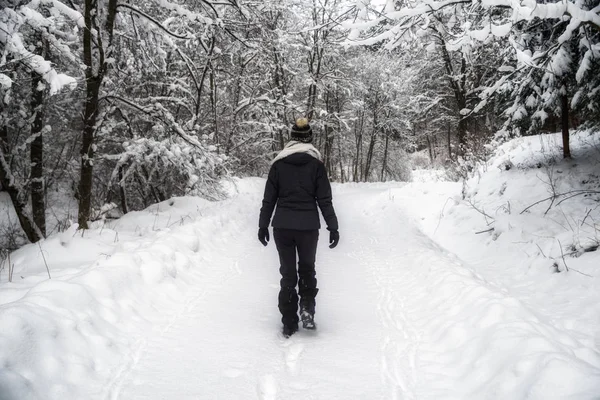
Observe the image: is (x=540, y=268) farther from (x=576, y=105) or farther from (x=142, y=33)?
(x=142, y=33)

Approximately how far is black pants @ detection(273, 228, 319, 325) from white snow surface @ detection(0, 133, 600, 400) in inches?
13.9

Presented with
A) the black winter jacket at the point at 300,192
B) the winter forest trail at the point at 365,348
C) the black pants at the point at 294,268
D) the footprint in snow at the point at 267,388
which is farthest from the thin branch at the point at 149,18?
the footprint in snow at the point at 267,388

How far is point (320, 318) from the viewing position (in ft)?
14.1

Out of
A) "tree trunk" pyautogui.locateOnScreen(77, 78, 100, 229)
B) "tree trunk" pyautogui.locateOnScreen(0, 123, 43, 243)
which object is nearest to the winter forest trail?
"tree trunk" pyautogui.locateOnScreen(77, 78, 100, 229)

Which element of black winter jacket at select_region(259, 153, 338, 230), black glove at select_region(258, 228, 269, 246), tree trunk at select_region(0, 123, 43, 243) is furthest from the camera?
tree trunk at select_region(0, 123, 43, 243)

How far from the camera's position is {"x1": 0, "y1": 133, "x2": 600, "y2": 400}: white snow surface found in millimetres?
2625

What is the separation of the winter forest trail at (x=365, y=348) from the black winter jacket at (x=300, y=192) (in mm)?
1209

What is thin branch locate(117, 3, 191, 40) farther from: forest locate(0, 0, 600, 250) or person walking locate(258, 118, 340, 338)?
person walking locate(258, 118, 340, 338)

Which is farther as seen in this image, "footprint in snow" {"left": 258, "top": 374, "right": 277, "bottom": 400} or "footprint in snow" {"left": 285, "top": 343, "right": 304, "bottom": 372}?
"footprint in snow" {"left": 285, "top": 343, "right": 304, "bottom": 372}

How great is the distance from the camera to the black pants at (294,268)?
3885mm

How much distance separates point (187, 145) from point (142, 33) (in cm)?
278

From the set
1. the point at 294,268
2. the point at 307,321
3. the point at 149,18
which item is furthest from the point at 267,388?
the point at 149,18

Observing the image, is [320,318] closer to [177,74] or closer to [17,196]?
[17,196]

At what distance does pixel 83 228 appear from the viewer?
21.8 ft
